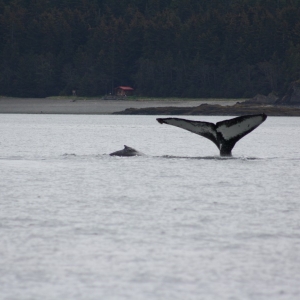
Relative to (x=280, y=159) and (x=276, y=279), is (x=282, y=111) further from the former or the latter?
(x=276, y=279)

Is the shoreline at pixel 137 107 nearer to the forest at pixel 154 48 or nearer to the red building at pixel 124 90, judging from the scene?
the red building at pixel 124 90

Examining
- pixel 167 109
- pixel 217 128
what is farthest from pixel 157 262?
pixel 167 109

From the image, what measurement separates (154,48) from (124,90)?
1068cm

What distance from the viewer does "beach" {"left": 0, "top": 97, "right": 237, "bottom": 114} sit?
116 metres

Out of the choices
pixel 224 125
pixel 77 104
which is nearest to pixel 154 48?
pixel 77 104

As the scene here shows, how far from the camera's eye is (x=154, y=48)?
5221 inches

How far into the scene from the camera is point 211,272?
10609 mm

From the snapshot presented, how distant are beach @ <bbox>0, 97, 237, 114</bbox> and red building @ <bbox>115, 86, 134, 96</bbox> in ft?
12.9

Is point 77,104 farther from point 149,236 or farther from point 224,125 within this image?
point 149,236

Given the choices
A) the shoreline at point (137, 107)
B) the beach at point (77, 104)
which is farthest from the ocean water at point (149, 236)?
the beach at point (77, 104)

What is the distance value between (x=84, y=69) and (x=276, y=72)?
3220cm

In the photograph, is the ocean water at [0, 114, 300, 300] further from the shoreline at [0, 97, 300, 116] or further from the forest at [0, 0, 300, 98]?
the forest at [0, 0, 300, 98]

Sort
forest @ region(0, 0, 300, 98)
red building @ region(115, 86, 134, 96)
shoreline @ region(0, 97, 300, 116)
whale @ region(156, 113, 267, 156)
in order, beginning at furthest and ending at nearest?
red building @ region(115, 86, 134, 96) → forest @ region(0, 0, 300, 98) → shoreline @ region(0, 97, 300, 116) → whale @ region(156, 113, 267, 156)

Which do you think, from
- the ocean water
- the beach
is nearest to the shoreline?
the beach
